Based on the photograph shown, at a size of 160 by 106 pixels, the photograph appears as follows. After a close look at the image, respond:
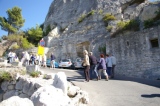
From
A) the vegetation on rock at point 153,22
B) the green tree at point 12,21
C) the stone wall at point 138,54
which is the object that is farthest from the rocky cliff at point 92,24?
the green tree at point 12,21

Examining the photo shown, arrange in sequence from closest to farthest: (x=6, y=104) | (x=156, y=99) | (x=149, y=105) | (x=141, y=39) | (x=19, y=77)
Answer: (x=6, y=104) < (x=149, y=105) < (x=156, y=99) < (x=19, y=77) < (x=141, y=39)

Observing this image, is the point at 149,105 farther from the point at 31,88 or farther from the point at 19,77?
the point at 19,77

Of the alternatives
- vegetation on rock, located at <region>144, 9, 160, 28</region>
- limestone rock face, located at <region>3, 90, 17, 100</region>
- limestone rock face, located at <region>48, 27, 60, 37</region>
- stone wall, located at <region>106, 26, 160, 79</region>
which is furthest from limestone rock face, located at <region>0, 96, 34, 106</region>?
limestone rock face, located at <region>48, 27, 60, 37</region>

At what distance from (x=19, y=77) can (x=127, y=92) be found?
560 centimetres

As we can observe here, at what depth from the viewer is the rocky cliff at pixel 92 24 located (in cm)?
2044

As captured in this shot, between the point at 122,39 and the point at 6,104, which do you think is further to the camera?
the point at 122,39

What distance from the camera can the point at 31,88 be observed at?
6984mm

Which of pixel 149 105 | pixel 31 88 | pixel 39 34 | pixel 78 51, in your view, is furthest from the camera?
pixel 39 34

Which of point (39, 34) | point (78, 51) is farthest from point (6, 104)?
point (39, 34)

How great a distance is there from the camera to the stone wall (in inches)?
437

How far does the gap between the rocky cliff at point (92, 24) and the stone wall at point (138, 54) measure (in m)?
5.13

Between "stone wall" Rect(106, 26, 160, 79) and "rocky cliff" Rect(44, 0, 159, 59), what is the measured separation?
5130mm

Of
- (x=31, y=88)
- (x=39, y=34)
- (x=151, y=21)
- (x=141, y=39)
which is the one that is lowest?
(x=31, y=88)

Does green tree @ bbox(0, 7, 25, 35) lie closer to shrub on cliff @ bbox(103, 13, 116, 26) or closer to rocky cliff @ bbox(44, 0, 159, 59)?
rocky cliff @ bbox(44, 0, 159, 59)
